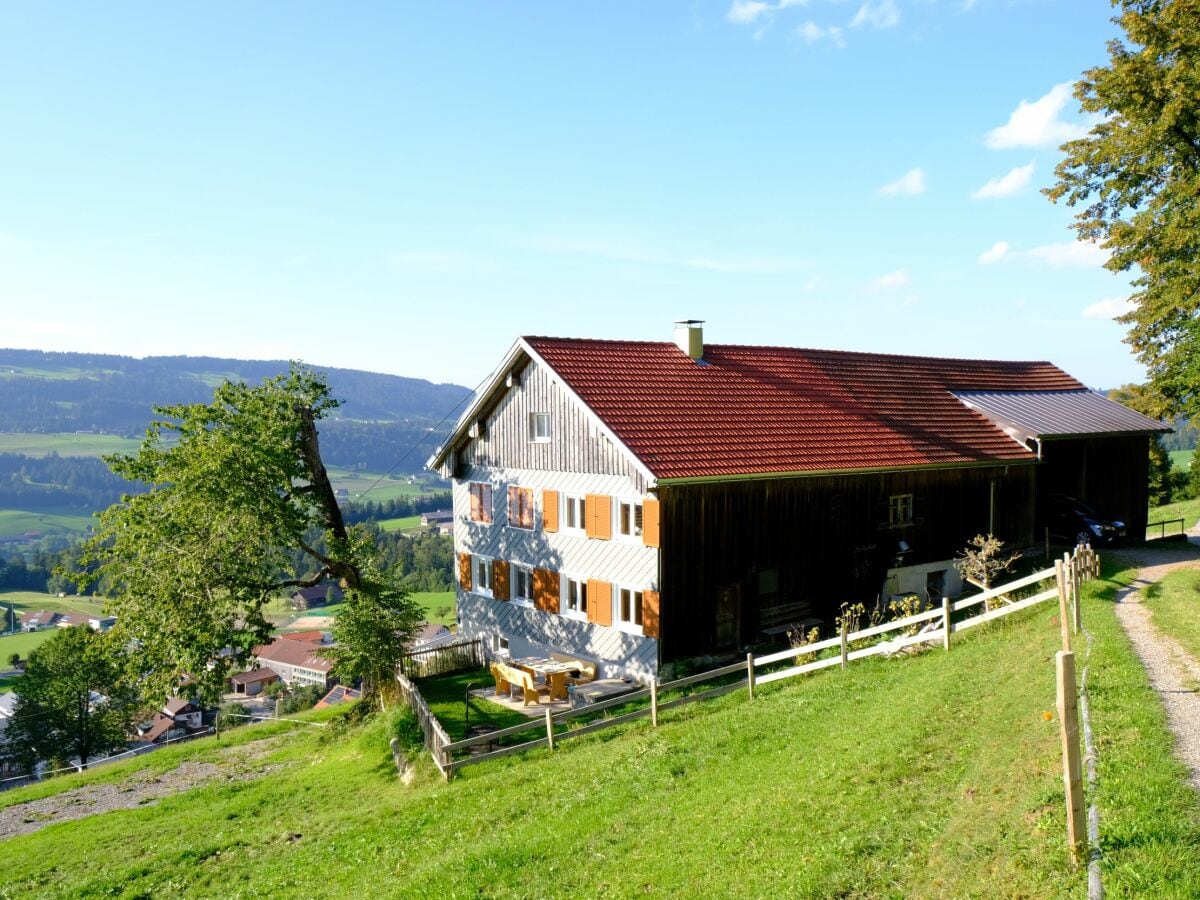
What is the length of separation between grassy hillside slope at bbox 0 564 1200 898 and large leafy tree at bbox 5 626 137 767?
3741 cm

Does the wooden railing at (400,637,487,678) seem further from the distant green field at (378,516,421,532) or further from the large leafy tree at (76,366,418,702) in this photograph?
the distant green field at (378,516,421,532)

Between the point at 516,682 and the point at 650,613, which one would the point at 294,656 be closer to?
the point at 516,682

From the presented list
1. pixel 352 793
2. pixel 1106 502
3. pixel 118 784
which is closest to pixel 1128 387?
pixel 1106 502

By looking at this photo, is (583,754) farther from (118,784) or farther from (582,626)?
(118,784)

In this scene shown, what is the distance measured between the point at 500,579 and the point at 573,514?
461 centimetres

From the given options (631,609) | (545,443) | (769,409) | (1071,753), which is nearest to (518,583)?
(545,443)

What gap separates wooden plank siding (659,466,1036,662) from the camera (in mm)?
21922

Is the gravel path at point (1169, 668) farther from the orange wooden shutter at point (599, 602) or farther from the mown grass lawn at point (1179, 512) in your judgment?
the mown grass lawn at point (1179, 512)

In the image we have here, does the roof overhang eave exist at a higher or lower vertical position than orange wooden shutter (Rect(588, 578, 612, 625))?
higher

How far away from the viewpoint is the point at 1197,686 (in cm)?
1196

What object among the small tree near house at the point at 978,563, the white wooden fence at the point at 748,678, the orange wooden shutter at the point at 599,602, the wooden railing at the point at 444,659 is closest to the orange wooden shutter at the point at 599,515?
the orange wooden shutter at the point at 599,602

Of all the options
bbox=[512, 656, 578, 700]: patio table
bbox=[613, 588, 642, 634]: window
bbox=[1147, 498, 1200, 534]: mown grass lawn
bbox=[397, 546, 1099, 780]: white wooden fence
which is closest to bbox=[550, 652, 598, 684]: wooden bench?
bbox=[512, 656, 578, 700]: patio table

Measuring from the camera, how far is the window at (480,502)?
28438 millimetres

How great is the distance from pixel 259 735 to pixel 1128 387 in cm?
4283
